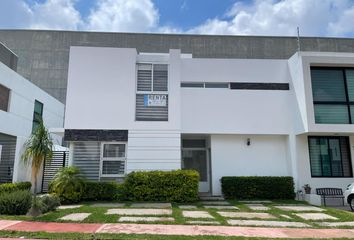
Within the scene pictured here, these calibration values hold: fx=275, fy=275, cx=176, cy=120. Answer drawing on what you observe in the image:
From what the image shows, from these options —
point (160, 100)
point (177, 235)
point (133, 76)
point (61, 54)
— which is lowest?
point (177, 235)

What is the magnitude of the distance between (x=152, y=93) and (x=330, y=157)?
911 cm

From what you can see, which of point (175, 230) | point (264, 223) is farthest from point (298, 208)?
point (175, 230)

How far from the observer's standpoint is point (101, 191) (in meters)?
11.5

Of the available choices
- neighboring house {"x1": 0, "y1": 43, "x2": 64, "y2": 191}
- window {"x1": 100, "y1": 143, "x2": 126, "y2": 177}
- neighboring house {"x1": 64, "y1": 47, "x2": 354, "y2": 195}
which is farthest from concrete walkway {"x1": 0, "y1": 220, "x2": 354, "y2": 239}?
neighboring house {"x1": 0, "y1": 43, "x2": 64, "y2": 191}

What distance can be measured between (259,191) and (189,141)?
14.4 feet

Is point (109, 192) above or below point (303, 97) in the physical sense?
below

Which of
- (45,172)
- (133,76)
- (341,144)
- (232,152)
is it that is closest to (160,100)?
(133,76)

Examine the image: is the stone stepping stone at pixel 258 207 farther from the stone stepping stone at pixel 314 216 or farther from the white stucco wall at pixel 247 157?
the white stucco wall at pixel 247 157

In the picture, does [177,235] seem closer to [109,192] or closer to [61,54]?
[109,192]

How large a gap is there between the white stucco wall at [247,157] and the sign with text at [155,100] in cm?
301

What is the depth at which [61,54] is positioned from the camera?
90.0ft

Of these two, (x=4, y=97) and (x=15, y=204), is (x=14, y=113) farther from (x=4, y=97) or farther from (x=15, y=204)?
(x=15, y=204)

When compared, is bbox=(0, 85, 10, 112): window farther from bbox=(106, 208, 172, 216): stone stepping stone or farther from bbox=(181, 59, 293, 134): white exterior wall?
bbox=(106, 208, 172, 216): stone stepping stone

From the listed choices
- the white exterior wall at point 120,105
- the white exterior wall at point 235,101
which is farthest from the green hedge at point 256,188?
the white exterior wall at point 120,105
